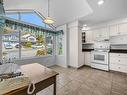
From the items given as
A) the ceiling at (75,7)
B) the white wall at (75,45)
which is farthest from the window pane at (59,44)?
the ceiling at (75,7)

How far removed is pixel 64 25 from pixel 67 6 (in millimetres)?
1512

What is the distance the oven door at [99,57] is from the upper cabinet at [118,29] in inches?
40.8

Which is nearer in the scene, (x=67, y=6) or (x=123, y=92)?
(x=123, y=92)

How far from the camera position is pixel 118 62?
12.8ft

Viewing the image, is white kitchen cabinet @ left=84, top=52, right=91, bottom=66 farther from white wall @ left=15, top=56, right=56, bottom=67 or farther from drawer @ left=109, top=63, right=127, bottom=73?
white wall @ left=15, top=56, right=56, bottom=67

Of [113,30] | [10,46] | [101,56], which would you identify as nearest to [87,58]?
[101,56]

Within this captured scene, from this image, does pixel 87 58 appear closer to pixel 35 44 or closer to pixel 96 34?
pixel 96 34

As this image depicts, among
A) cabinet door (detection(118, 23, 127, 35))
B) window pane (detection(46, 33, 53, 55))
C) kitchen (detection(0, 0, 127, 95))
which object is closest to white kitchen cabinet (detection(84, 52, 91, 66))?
kitchen (detection(0, 0, 127, 95))

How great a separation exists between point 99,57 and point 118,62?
34.2 inches

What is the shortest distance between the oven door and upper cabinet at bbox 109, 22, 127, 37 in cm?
104

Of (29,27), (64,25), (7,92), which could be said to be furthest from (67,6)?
(7,92)

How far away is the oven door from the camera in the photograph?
4277 mm

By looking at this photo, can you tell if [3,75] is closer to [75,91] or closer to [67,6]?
[75,91]

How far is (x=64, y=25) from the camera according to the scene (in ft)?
16.8
